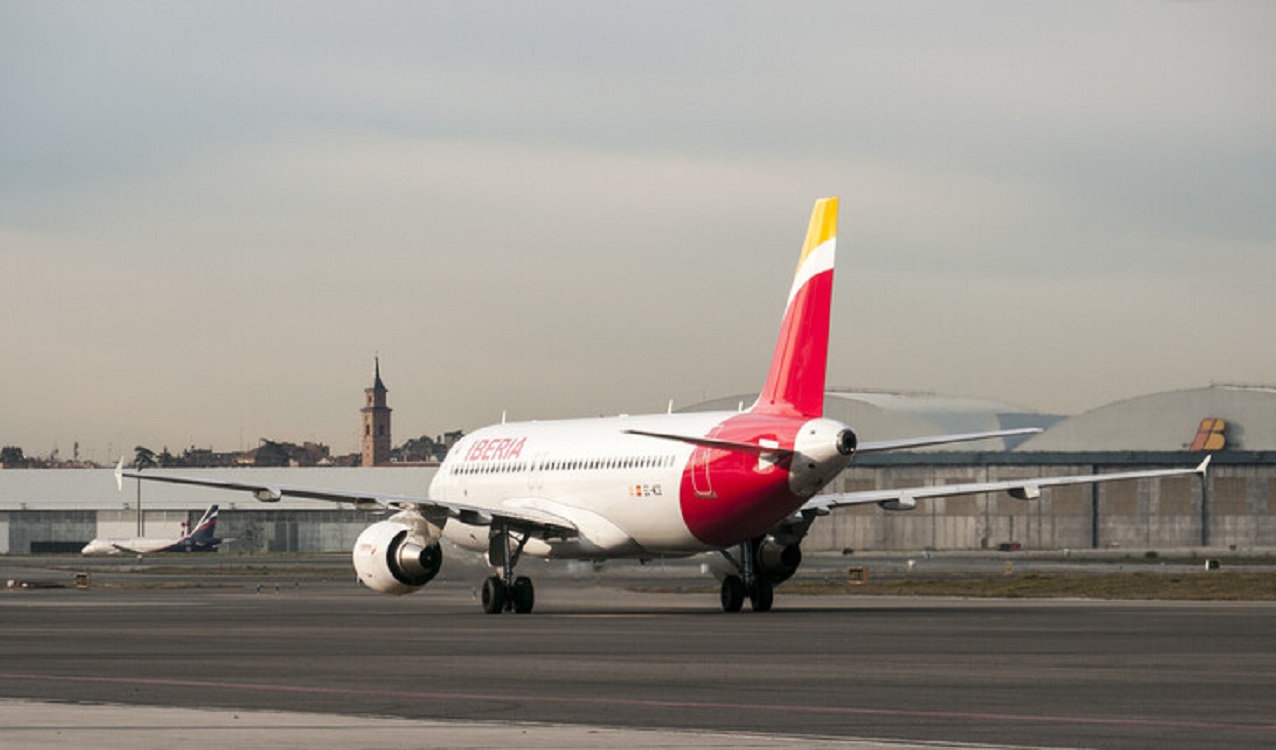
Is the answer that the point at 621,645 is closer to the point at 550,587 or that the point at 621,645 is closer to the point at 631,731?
the point at 631,731

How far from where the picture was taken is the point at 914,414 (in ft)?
521

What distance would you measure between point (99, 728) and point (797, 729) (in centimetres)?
593

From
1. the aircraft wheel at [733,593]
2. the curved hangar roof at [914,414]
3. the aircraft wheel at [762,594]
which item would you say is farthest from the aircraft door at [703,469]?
the curved hangar roof at [914,414]

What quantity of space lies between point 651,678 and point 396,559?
26.6 m

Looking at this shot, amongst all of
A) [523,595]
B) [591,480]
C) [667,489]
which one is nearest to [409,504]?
[523,595]

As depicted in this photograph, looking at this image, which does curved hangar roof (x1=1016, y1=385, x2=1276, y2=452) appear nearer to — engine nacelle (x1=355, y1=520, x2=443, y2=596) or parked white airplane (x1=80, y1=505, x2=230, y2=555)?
parked white airplane (x1=80, y1=505, x2=230, y2=555)

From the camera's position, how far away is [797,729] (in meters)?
18.4

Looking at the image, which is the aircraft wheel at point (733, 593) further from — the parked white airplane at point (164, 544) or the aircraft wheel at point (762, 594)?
the parked white airplane at point (164, 544)

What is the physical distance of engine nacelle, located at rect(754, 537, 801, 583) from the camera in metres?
49.7

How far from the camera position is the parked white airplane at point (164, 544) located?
143m

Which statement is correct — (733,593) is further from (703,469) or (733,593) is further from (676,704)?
(676,704)

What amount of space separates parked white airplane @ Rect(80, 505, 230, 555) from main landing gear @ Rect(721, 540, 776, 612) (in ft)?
317

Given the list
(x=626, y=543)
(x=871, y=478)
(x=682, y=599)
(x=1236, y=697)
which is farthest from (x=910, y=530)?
(x=1236, y=697)

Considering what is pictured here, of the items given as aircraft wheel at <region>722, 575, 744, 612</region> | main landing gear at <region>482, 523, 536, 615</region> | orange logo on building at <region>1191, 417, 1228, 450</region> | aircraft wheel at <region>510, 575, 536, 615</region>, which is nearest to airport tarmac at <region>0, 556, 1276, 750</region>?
main landing gear at <region>482, 523, 536, 615</region>
